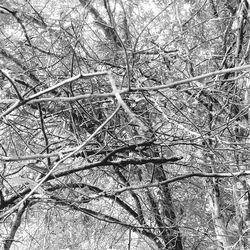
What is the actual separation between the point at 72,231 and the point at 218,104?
225 centimetres

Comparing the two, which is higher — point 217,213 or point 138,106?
point 138,106

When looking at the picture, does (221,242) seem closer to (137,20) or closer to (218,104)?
(218,104)

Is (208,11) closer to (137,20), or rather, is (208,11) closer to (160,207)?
(137,20)

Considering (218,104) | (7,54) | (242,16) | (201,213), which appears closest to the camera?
(242,16)

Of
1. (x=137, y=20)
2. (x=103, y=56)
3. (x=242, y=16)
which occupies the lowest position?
(x=103, y=56)

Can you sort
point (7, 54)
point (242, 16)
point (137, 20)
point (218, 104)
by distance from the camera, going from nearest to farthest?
point (242, 16)
point (7, 54)
point (218, 104)
point (137, 20)

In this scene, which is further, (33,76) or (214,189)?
(214,189)

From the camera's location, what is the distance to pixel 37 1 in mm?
3928

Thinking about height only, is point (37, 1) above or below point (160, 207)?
above

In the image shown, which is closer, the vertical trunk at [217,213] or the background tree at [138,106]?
the background tree at [138,106]

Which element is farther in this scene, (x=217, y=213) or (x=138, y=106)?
(x=217, y=213)

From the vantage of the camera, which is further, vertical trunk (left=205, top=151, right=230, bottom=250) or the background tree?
vertical trunk (left=205, top=151, right=230, bottom=250)

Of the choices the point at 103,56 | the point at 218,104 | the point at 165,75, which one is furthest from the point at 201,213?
the point at 103,56

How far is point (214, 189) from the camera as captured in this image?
12.8ft
